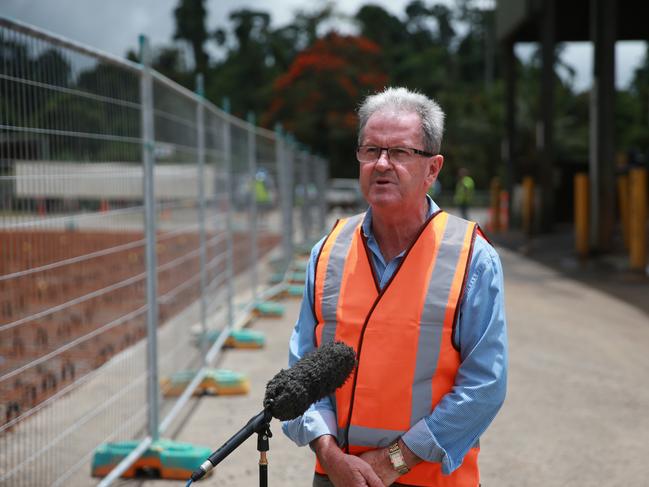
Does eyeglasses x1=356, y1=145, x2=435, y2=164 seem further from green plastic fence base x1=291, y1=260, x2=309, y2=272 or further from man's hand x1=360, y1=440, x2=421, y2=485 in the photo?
green plastic fence base x1=291, y1=260, x2=309, y2=272

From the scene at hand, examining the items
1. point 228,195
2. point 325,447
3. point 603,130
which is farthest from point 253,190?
point 603,130

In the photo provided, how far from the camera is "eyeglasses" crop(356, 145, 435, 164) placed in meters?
2.70

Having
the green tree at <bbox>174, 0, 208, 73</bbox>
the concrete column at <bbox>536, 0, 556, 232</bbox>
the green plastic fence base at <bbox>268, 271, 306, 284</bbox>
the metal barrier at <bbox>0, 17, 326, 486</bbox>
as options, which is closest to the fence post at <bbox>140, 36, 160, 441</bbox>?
the metal barrier at <bbox>0, 17, 326, 486</bbox>

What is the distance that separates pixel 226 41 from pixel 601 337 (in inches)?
3042

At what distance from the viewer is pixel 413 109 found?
272cm

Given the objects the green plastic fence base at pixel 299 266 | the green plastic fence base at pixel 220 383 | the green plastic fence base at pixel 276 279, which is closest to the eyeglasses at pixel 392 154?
the green plastic fence base at pixel 220 383

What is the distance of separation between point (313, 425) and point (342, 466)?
0.53 ft

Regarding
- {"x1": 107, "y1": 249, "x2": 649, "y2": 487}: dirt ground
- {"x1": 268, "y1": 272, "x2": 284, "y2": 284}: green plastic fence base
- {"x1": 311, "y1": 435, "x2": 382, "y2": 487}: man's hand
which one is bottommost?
{"x1": 107, "y1": 249, "x2": 649, "y2": 487}: dirt ground

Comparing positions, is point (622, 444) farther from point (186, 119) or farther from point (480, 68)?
point (480, 68)

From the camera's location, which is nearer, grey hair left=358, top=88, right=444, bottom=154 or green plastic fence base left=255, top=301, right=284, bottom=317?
grey hair left=358, top=88, right=444, bottom=154

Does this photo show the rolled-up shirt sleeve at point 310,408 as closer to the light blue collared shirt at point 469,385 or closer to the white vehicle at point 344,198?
the light blue collared shirt at point 469,385

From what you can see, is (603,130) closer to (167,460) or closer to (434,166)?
(167,460)

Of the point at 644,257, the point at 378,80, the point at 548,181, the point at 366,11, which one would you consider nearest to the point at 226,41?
the point at 366,11

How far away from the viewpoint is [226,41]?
273ft
